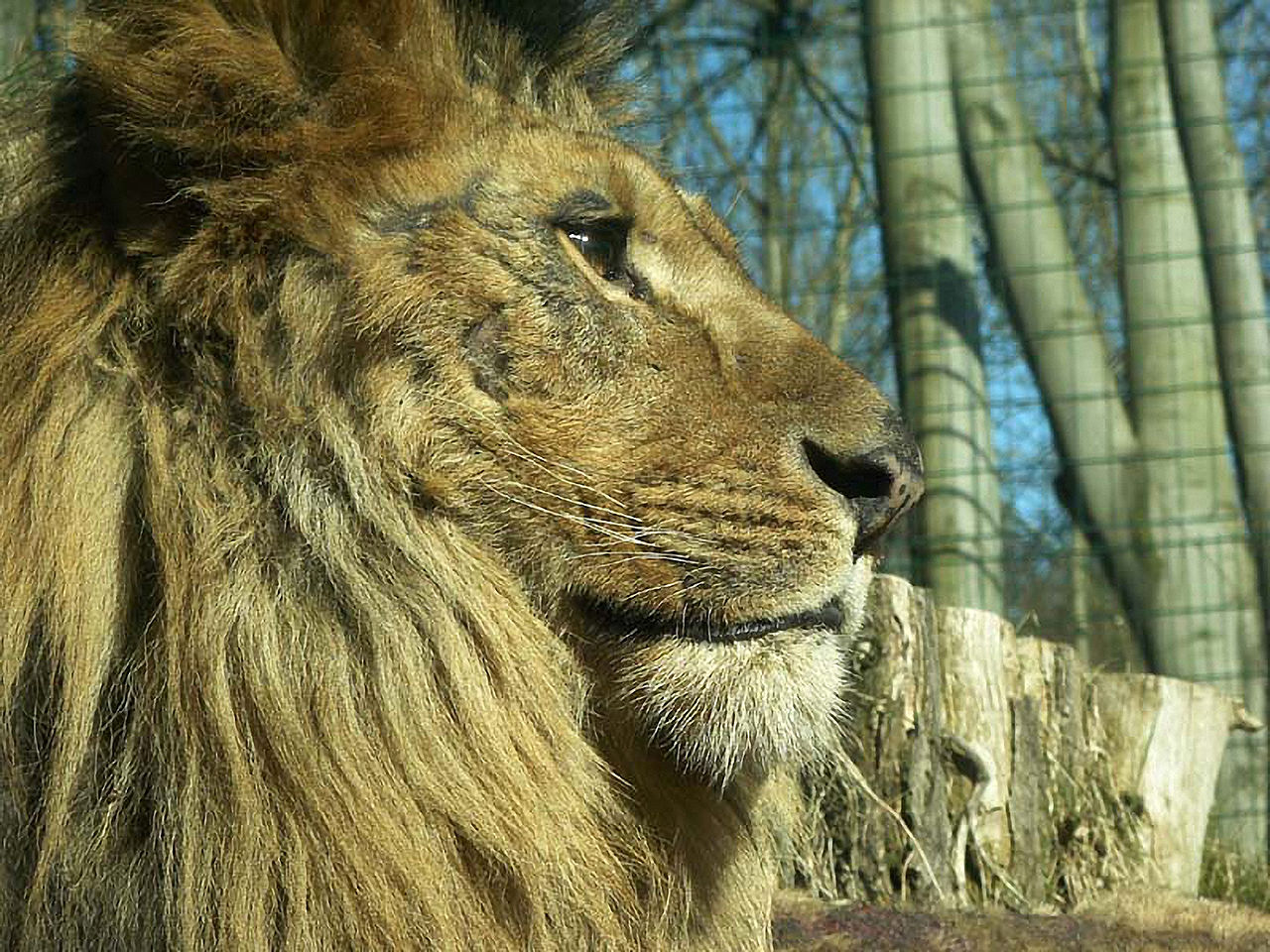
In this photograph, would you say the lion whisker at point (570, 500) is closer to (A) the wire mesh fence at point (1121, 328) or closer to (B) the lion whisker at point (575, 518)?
(B) the lion whisker at point (575, 518)

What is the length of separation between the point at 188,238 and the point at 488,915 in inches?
40.2

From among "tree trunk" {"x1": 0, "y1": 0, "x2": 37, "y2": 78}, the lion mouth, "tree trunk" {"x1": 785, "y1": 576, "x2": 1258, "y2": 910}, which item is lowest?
"tree trunk" {"x1": 785, "y1": 576, "x2": 1258, "y2": 910}

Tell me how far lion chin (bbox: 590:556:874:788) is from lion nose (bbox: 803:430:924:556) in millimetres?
71

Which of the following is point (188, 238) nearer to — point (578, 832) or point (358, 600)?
point (358, 600)

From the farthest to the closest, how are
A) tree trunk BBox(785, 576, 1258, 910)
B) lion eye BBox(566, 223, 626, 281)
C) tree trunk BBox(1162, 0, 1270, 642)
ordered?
tree trunk BBox(1162, 0, 1270, 642) < tree trunk BBox(785, 576, 1258, 910) < lion eye BBox(566, 223, 626, 281)

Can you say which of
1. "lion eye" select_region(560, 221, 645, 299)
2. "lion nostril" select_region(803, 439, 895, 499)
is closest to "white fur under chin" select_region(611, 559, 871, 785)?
"lion nostril" select_region(803, 439, 895, 499)

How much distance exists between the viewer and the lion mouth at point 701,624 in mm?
2254

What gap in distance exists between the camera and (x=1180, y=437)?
7473 mm

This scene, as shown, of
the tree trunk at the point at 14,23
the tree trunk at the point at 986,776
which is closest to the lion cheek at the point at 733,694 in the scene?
the tree trunk at the point at 986,776

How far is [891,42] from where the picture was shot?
735cm

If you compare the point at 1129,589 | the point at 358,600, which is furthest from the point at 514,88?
the point at 1129,589

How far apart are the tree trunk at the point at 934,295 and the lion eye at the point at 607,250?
185 inches

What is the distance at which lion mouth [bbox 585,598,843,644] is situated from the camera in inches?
88.7

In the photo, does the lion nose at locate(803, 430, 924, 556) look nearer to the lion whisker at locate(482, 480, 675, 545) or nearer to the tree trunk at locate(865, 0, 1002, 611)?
the lion whisker at locate(482, 480, 675, 545)
